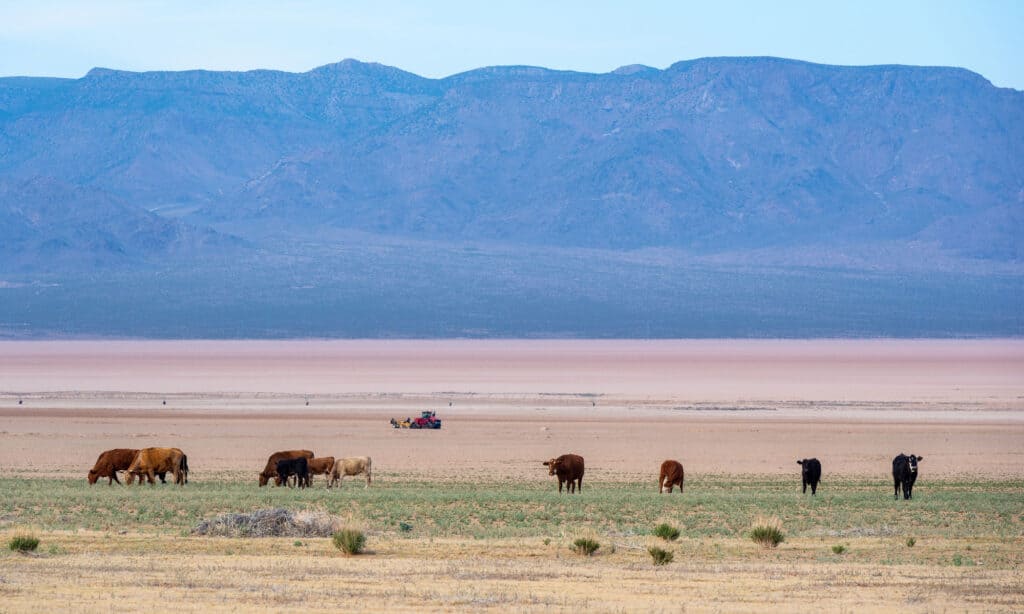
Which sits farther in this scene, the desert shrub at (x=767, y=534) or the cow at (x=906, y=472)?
the cow at (x=906, y=472)

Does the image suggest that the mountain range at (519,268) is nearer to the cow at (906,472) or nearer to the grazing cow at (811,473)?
the grazing cow at (811,473)

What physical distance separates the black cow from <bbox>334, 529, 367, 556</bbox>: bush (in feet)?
34.2

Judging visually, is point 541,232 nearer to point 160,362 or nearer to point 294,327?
point 294,327

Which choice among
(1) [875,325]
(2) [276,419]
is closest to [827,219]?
(1) [875,325]

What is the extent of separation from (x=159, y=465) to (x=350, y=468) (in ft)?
11.6

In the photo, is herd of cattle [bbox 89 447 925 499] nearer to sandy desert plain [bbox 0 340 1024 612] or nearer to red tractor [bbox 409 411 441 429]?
sandy desert plain [bbox 0 340 1024 612]

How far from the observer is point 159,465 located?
28.4 metres

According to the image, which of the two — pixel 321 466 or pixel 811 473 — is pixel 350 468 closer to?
pixel 321 466

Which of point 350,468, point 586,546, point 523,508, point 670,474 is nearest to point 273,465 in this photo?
point 350,468

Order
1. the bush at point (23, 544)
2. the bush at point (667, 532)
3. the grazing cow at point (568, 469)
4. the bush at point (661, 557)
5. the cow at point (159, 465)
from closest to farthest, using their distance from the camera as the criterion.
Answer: the bush at point (661, 557), the bush at point (23, 544), the bush at point (667, 532), the cow at point (159, 465), the grazing cow at point (568, 469)

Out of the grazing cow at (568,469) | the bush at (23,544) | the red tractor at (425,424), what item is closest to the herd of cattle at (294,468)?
the grazing cow at (568,469)

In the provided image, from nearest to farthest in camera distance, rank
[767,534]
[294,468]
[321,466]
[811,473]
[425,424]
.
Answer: [767,534]
[811,473]
[294,468]
[321,466]
[425,424]

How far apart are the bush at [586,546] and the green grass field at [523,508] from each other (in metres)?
2.55

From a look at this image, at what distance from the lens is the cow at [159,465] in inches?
1111
